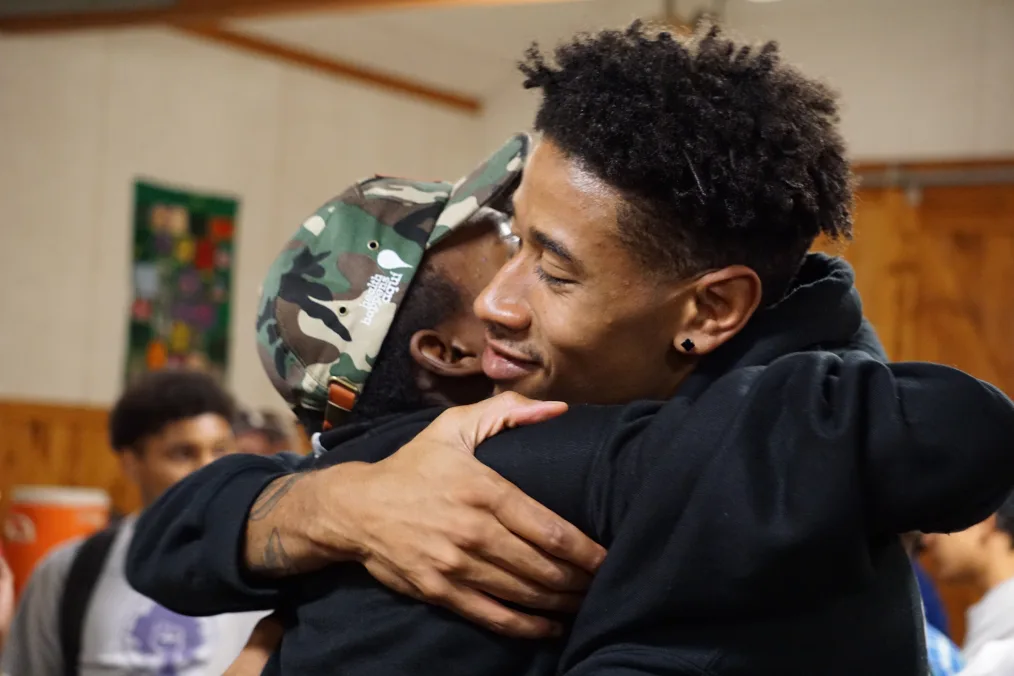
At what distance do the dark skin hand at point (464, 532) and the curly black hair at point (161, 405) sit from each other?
2498 millimetres

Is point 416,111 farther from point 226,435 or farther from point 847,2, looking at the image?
point 226,435

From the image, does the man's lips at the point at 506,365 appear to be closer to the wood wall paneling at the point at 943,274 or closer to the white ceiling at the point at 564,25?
the white ceiling at the point at 564,25

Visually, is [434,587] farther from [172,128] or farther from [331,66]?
[331,66]

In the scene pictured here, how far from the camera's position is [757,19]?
6.03 m

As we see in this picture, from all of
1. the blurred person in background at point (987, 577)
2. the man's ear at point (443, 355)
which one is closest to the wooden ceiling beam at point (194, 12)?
the blurred person in background at point (987, 577)

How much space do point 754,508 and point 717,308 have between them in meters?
0.26

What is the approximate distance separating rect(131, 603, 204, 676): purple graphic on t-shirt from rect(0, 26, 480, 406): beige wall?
311 cm

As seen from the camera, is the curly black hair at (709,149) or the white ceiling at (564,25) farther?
the white ceiling at (564,25)

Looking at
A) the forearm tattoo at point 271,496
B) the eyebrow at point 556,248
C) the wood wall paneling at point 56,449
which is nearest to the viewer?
the eyebrow at point 556,248

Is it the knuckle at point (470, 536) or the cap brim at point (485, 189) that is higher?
the cap brim at point (485, 189)

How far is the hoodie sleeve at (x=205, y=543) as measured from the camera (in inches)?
49.2

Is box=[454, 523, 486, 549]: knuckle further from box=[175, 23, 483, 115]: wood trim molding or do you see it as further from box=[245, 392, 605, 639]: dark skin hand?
box=[175, 23, 483, 115]: wood trim molding

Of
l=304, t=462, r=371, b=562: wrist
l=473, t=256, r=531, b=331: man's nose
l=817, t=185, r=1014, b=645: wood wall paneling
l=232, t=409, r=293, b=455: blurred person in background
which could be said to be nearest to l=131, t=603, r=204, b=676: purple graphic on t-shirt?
l=232, t=409, r=293, b=455: blurred person in background

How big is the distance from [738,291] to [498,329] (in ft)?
0.76
